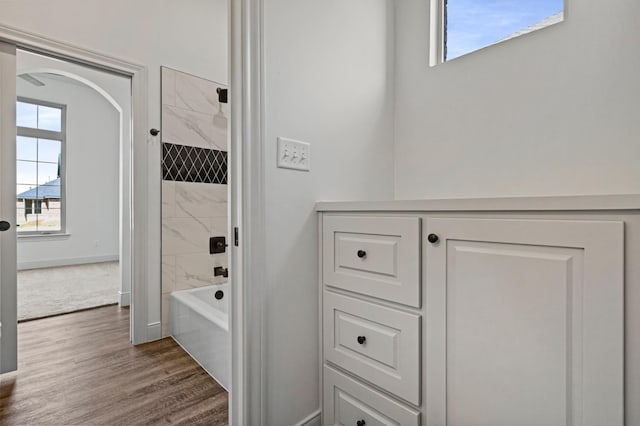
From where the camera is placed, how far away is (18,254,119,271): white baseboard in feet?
15.6

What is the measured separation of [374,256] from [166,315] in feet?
6.38

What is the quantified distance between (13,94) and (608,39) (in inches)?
114

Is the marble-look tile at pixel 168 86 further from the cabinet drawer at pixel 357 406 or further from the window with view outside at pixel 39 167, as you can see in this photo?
the window with view outside at pixel 39 167

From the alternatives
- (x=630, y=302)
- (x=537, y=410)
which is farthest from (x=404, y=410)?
(x=630, y=302)

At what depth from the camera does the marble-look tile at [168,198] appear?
2.33 meters

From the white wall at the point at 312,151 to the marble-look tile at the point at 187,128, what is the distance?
5.08ft

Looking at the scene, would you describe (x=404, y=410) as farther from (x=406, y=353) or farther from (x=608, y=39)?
(x=608, y=39)

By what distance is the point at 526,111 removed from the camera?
127cm

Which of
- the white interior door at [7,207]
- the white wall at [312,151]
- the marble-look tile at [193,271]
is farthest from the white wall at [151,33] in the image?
the white wall at [312,151]

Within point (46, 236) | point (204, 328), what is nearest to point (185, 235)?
point (204, 328)

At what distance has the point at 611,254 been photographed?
0.66 meters

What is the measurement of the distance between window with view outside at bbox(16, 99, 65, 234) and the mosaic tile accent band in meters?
4.25

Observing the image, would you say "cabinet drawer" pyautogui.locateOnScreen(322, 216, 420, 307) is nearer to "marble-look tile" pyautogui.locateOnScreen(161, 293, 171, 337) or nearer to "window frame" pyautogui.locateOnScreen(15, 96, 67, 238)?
"marble-look tile" pyautogui.locateOnScreen(161, 293, 171, 337)

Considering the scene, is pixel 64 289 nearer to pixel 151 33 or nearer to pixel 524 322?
pixel 151 33
